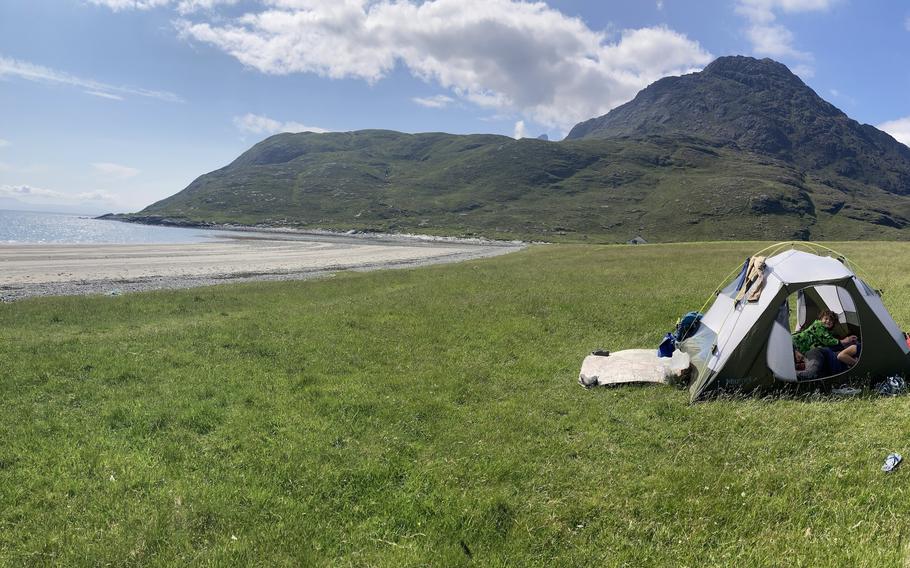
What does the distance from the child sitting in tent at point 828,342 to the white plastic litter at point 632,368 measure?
3.12 metres

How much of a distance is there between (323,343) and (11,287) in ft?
127

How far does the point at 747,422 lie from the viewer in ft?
33.4

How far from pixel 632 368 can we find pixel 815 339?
5128 mm

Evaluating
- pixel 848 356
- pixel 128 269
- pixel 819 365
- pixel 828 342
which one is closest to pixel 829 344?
pixel 828 342

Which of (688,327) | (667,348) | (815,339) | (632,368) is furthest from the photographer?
(688,327)

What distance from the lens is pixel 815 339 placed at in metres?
13.2

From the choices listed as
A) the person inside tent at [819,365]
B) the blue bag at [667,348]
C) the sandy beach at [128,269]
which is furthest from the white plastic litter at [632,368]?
the sandy beach at [128,269]

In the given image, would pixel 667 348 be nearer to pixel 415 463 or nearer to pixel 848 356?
pixel 848 356

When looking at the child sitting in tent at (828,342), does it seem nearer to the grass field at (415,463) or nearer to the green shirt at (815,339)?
the green shirt at (815,339)

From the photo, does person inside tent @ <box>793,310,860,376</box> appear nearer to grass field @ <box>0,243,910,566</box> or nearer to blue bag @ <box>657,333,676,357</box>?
grass field @ <box>0,243,910,566</box>

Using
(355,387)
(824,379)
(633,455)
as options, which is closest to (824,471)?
(633,455)

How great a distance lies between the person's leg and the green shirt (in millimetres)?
680

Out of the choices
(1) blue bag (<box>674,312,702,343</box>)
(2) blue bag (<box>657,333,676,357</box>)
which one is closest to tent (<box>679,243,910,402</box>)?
(2) blue bag (<box>657,333,676,357</box>)

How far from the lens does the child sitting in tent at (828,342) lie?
1219 cm
